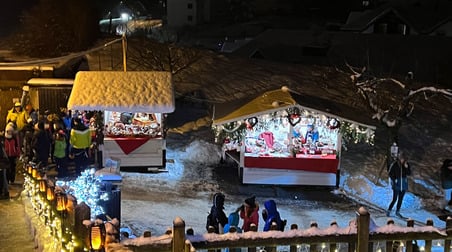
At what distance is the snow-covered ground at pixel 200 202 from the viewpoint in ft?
44.1

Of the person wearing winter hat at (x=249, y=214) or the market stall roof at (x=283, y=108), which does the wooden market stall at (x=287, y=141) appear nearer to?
the market stall roof at (x=283, y=108)

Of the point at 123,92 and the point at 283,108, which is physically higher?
the point at 123,92

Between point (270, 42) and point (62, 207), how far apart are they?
3621 cm

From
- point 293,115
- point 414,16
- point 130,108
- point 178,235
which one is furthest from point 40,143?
point 414,16

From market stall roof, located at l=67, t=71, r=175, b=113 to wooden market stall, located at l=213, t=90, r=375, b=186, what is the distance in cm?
167

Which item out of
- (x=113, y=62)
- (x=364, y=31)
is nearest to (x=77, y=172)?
(x=113, y=62)

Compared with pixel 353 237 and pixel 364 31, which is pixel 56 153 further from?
pixel 364 31

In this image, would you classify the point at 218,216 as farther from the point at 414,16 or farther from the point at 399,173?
the point at 414,16

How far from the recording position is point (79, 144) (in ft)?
42.8

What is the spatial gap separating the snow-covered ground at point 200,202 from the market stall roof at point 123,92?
2.16 m

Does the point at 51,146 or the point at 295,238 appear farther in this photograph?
the point at 51,146

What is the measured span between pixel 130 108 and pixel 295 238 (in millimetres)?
9817

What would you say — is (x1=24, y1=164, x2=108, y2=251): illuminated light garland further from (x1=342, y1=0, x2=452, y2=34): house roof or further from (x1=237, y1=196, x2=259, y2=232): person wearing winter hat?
(x1=342, y1=0, x2=452, y2=34): house roof

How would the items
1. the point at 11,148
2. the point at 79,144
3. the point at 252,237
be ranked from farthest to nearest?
1. the point at 79,144
2. the point at 11,148
3. the point at 252,237
